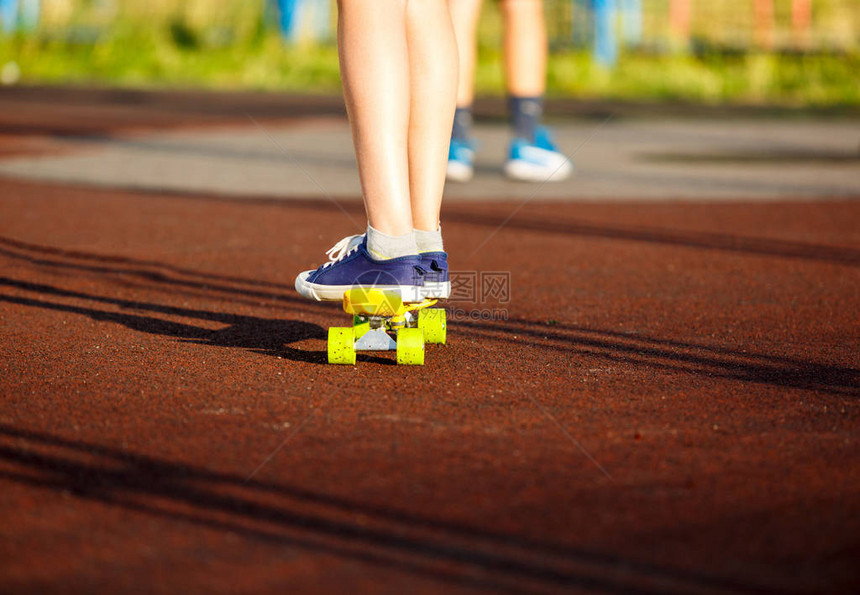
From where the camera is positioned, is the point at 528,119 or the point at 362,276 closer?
the point at 362,276

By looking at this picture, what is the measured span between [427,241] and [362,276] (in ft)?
0.72

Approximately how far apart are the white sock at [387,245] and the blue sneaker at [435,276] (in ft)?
0.24

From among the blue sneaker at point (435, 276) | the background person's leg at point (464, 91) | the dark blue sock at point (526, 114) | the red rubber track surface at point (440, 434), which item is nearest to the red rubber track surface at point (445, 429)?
the red rubber track surface at point (440, 434)

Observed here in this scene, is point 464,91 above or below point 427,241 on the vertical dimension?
above

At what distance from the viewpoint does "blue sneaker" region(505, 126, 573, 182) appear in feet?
20.5

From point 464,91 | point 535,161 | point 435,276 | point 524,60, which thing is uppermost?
point 524,60

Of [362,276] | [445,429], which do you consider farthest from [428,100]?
[445,429]

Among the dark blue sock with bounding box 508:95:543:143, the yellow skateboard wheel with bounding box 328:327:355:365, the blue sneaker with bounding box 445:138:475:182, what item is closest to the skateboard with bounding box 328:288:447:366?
the yellow skateboard wheel with bounding box 328:327:355:365

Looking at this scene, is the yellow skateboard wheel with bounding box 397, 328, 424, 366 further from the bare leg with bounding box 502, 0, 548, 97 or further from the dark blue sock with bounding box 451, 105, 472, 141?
the bare leg with bounding box 502, 0, 548, 97

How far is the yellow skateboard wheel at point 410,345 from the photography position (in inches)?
105

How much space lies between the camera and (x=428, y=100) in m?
2.83

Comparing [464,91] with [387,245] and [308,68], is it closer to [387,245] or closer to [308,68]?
[387,245]

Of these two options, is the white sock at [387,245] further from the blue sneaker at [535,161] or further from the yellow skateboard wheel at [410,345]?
the blue sneaker at [535,161]

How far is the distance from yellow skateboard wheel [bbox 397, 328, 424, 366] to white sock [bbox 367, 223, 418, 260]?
180 mm
